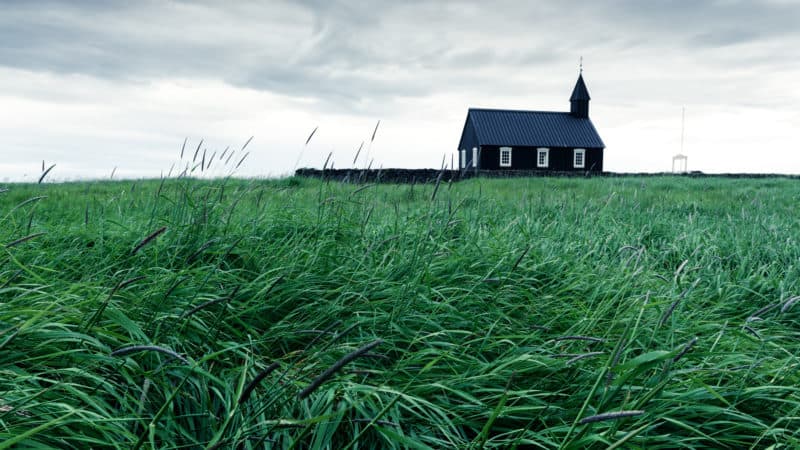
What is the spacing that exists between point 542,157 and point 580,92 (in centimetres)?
577

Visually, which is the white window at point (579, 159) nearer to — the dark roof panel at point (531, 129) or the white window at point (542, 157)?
the dark roof panel at point (531, 129)

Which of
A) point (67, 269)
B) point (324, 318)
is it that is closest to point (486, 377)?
point (324, 318)

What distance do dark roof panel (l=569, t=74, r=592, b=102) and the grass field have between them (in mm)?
36085

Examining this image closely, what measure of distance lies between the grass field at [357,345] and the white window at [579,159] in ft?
112

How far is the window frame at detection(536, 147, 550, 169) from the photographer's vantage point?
36656 mm

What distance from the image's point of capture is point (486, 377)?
225cm

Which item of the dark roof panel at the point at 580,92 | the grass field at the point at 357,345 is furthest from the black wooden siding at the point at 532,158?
the grass field at the point at 357,345

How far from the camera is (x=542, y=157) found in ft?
121

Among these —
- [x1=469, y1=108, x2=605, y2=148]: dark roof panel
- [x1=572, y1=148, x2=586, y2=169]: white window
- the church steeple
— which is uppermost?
the church steeple

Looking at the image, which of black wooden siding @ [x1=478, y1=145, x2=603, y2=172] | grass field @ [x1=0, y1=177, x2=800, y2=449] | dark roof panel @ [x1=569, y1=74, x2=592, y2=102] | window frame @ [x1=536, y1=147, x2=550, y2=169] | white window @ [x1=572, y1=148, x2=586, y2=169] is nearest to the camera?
grass field @ [x1=0, y1=177, x2=800, y2=449]

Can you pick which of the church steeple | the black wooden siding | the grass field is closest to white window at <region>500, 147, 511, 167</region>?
the black wooden siding

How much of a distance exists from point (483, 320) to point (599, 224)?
331 cm

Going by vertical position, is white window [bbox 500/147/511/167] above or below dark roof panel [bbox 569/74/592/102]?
below

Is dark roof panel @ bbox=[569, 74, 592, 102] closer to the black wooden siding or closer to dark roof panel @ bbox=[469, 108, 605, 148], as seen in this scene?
dark roof panel @ bbox=[469, 108, 605, 148]
